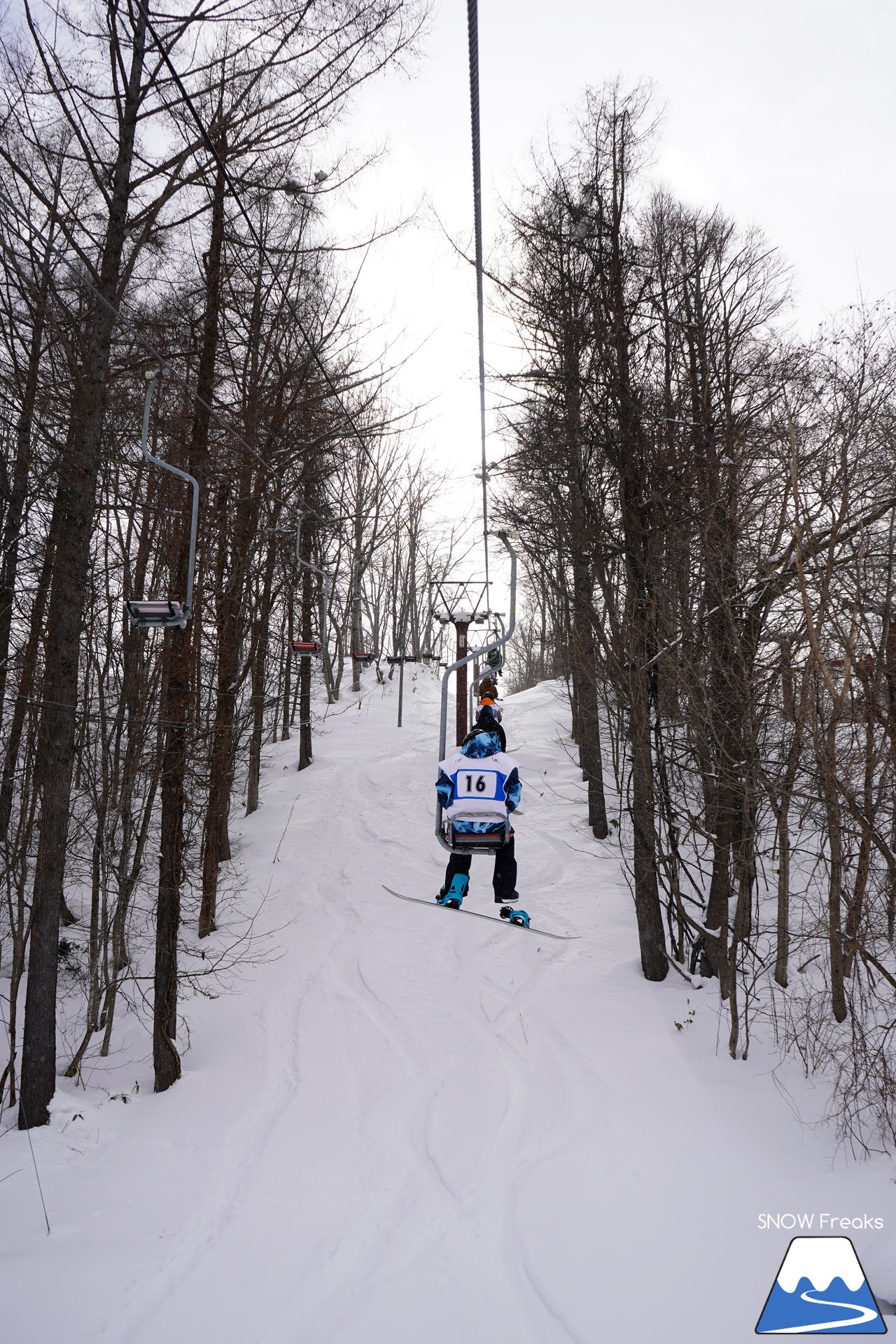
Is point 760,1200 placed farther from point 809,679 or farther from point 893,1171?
point 809,679

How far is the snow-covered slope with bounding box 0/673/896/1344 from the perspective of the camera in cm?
653

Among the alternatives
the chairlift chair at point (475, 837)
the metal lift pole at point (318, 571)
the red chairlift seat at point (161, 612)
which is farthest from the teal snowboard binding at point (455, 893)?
the metal lift pole at point (318, 571)

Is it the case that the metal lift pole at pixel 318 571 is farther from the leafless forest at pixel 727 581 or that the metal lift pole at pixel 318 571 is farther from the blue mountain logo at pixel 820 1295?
the blue mountain logo at pixel 820 1295

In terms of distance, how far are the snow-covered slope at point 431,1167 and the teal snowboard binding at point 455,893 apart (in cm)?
410

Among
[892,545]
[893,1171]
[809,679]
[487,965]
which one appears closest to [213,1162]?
[487,965]

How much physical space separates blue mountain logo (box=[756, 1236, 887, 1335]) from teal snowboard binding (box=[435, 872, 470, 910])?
4.56 metres

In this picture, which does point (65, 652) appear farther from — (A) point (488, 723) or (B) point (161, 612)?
(A) point (488, 723)

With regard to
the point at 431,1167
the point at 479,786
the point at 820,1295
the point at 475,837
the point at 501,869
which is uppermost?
the point at 479,786

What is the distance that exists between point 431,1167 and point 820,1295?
3882 millimetres

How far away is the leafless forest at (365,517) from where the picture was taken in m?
7.49

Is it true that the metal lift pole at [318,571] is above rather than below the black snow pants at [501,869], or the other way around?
above

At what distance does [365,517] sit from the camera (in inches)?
420

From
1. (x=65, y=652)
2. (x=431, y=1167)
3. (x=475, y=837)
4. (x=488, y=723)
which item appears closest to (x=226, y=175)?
(x=488, y=723)

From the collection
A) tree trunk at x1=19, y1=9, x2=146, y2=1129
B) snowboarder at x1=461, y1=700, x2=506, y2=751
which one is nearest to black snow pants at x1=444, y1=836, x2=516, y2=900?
snowboarder at x1=461, y1=700, x2=506, y2=751
